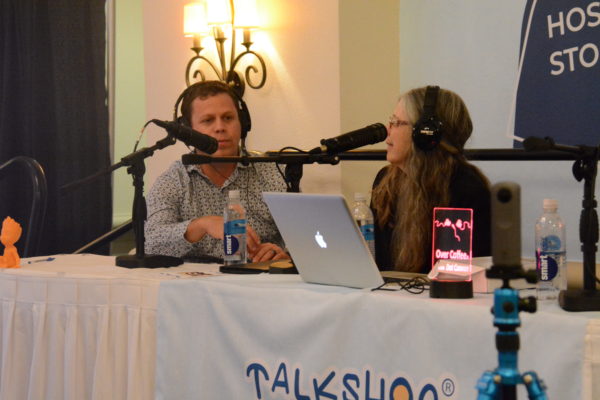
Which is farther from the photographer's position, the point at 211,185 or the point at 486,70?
the point at 486,70

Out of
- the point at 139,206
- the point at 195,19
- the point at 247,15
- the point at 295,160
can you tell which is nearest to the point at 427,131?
the point at 295,160

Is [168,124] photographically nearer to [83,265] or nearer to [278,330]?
[83,265]

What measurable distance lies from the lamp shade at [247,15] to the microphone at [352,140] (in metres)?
1.37

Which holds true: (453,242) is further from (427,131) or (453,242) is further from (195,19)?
(195,19)

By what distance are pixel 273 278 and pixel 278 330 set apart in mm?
228

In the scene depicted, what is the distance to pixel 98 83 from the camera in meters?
4.21

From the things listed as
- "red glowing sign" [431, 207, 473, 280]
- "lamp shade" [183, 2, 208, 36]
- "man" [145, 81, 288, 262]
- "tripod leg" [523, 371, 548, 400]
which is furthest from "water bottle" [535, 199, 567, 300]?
"lamp shade" [183, 2, 208, 36]

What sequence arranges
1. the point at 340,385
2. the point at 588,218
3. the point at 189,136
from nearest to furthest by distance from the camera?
the point at 588,218 → the point at 340,385 → the point at 189,136

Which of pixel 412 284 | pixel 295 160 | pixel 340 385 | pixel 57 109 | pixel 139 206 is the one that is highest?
pixel 57 109

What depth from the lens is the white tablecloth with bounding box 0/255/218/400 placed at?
1835 millimetres

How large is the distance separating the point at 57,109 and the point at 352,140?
8.77 ft

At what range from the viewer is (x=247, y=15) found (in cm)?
310

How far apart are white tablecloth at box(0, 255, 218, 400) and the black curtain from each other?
2101mm

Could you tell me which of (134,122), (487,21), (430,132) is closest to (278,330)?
(430,132)
